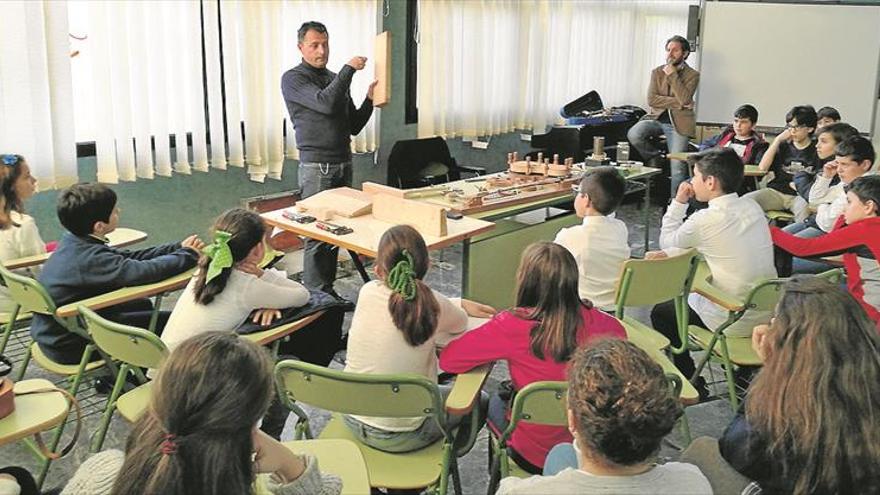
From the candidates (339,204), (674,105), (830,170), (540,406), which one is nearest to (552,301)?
(540,406)

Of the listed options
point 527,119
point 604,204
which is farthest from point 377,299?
point 527,119

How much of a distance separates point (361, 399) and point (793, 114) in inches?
160

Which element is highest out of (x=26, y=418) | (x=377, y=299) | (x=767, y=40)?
(x=767, y=40)

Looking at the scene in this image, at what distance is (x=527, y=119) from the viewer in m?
6.88

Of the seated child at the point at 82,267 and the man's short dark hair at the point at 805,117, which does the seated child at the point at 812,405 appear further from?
the man's short dark hair at the point at 805,117

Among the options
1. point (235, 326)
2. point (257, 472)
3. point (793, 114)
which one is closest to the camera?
point (257, 472)

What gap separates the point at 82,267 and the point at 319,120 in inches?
72.2

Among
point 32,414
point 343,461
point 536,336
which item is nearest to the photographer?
point 343,461

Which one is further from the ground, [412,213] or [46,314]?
[412,213]

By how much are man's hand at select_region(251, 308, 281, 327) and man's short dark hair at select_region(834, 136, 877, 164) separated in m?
3.03

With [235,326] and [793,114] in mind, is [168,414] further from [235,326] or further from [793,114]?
[793,114]

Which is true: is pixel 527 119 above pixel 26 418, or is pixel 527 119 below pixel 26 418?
above

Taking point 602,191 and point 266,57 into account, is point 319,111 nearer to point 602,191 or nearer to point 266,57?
point 266,57

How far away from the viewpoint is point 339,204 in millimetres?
3703
